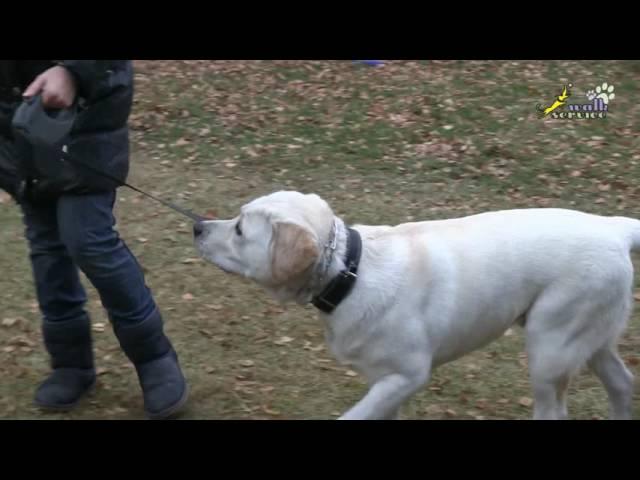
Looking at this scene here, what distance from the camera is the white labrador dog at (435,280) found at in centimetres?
297

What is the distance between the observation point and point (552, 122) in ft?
26.9

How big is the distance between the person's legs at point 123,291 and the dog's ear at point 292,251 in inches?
28.9

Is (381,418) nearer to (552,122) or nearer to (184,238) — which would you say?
(184,238)

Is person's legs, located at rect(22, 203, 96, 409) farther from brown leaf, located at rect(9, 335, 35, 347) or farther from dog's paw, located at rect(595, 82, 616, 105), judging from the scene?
dog's paw, located at rect(595, 82, 616, 105)

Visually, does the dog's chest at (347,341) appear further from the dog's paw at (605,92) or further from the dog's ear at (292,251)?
the dog's paw at (605,92)

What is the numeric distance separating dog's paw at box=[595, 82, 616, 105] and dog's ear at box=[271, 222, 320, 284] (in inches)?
265

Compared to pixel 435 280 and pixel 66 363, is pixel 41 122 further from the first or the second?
pixel 435 280

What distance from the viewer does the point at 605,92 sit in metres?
9.07

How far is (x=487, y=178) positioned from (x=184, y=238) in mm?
2750

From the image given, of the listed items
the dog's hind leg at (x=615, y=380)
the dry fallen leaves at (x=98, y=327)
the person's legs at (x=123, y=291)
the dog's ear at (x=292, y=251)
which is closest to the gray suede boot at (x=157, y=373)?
the person's legs at (x=123, y=291)

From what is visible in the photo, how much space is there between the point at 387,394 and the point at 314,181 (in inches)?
163

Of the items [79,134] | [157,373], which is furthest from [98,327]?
[79,134]

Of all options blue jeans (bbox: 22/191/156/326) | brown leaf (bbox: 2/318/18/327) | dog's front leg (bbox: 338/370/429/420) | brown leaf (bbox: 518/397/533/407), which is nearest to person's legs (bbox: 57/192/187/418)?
blue jeans (bbox: 22/191/156/326)

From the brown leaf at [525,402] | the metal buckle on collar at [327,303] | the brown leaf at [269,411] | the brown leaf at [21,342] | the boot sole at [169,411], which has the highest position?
the metal buckle on collar at [327,303]
